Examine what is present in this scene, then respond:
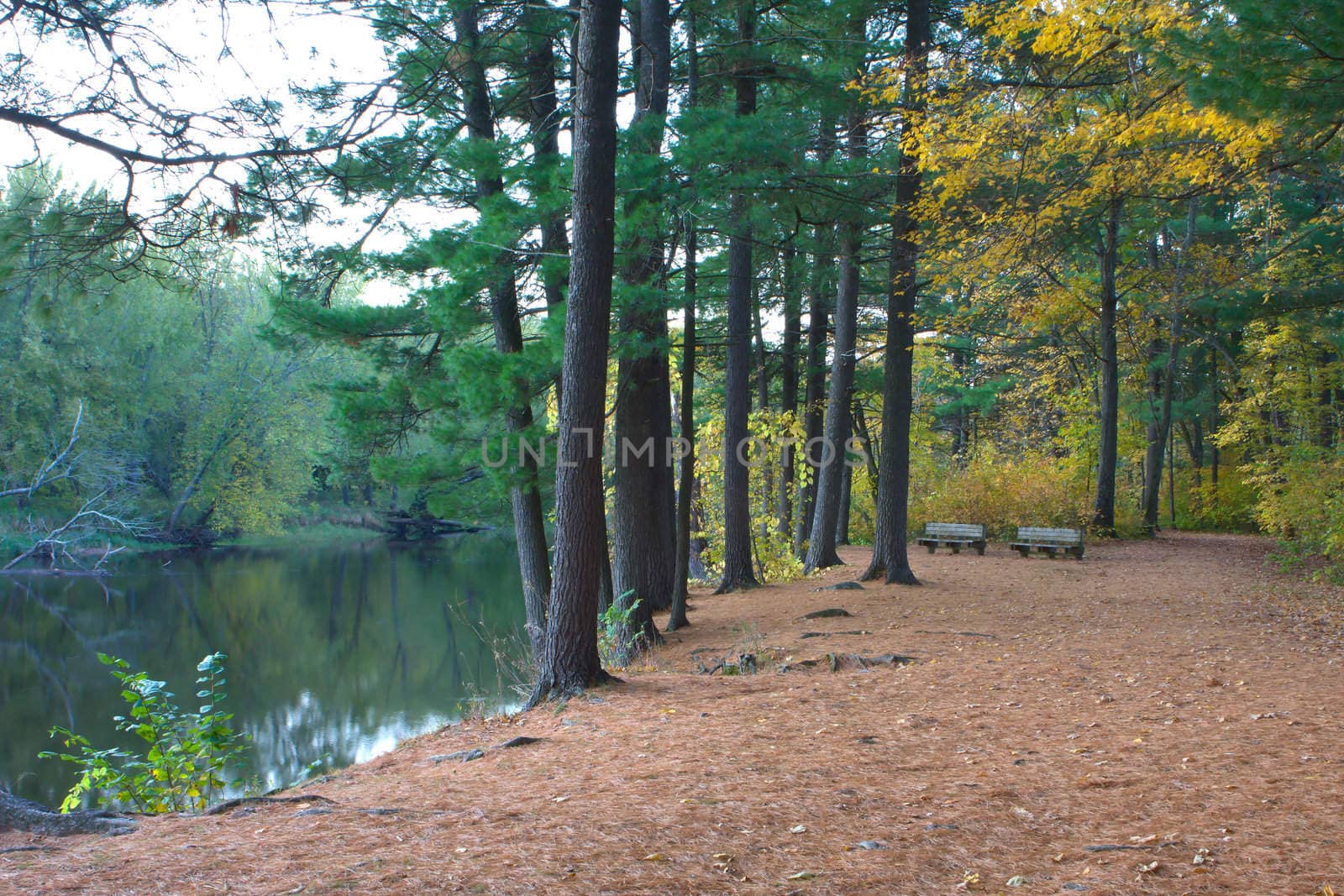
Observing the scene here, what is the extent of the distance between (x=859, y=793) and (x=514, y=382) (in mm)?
5630

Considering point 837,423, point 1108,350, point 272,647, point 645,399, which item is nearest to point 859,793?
point 645,399

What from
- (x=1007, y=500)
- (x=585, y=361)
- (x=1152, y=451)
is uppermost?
(x=585, y=361)

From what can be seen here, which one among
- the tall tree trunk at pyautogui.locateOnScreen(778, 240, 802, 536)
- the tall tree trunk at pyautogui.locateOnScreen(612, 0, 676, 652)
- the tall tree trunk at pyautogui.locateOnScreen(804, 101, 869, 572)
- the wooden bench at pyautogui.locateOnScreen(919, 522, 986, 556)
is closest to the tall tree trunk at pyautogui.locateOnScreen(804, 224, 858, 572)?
the tall tree trunk at pyautogui.locateOnScreen(804, 101, 869, 572)

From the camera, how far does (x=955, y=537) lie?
15.3 metres

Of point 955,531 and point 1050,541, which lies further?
point 955,531

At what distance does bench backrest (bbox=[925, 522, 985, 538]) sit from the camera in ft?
49.5

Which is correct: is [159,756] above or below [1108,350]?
below

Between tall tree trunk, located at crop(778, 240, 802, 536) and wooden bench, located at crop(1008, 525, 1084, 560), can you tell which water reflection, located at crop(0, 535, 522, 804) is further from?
wooden bench, located at crop(1008, 525, 1084, 560)

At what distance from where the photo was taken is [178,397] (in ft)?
102

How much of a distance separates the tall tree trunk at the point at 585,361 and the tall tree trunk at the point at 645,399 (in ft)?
4.56

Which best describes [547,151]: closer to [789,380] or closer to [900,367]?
[900,367]

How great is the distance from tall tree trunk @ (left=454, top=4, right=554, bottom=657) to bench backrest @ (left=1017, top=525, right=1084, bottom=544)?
8639 millimetres

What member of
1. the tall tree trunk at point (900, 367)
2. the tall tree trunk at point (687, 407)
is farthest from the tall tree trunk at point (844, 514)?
the tall tree trunk at point (687, 407)

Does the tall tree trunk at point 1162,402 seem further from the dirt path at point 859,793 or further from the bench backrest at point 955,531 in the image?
the dirt path at point 859,793
